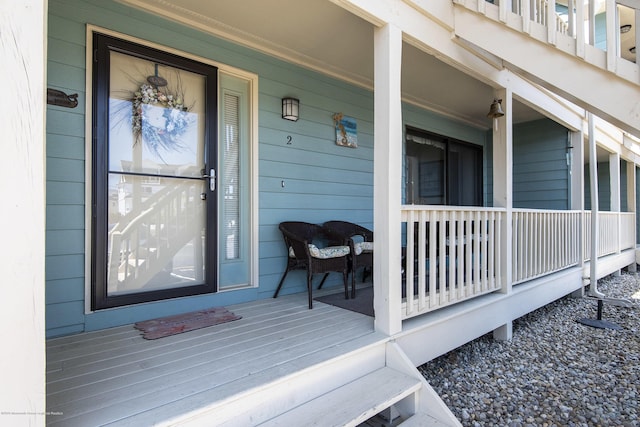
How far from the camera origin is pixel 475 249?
9.64 feet

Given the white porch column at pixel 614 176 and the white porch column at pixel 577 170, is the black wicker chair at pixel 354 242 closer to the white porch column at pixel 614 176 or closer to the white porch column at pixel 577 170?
the white porch column at pixel 577 170

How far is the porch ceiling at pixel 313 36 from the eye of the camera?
253 centimetres

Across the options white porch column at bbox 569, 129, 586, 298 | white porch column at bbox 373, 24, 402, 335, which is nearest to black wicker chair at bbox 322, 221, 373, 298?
white porch column at bbox 373, 24, 402, 335

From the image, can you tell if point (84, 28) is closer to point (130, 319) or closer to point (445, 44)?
point (130, 319)

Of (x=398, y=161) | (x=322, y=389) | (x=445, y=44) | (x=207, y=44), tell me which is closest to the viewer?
(x=322, y=389)

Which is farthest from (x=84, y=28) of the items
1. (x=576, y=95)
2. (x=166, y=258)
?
(x=576, y=95)

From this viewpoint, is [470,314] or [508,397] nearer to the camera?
[508,397]

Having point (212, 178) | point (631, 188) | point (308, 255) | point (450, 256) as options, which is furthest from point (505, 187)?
point (631, 188)

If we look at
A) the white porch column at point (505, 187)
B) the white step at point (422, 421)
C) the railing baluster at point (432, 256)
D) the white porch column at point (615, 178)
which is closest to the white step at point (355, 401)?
the white step at point (422, 421)

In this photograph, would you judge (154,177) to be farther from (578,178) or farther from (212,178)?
(578,178)

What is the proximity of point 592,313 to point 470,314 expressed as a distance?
2.53 metres

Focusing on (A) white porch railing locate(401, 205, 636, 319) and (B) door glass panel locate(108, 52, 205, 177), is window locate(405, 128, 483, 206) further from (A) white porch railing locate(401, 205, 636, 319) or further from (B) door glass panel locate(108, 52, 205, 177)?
(B) door glass panel locate(108, 52, 205, 177)

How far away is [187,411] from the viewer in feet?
4.42

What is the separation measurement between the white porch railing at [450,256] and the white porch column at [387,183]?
0.15m
